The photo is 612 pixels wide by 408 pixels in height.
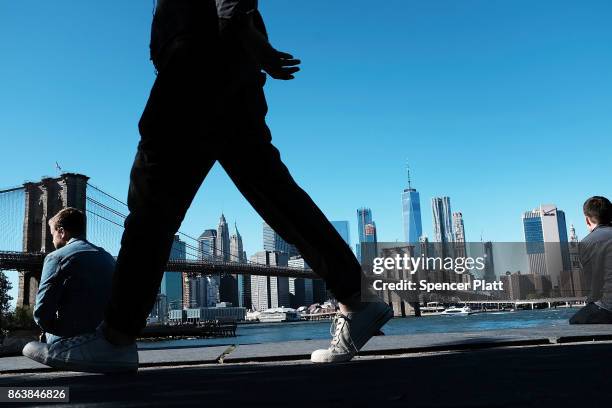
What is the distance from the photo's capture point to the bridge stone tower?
30.3 meters

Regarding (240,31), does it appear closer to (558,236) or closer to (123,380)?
(123,380)

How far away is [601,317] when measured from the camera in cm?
244

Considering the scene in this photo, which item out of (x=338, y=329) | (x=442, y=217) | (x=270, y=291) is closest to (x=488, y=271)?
(x=338, y=329)

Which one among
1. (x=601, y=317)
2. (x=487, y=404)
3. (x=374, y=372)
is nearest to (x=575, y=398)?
(x=487, y=404)

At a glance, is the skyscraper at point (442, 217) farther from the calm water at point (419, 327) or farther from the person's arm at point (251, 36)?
the person's arm at point (251, 36)

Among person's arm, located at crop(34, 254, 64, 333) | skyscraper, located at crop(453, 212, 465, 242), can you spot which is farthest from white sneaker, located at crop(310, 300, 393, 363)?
skyscraper, located at crop(453, 212, 465, 242)

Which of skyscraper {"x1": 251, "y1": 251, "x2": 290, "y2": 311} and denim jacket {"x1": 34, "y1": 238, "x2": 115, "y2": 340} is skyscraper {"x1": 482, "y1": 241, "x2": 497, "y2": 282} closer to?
denim jacket {"x1": 34, "y1": 238, "x2": 115, "y2": 340}

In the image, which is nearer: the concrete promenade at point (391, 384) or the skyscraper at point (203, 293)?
the concrete promenade at point (391, 384)

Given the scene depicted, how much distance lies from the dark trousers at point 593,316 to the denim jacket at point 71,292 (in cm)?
213

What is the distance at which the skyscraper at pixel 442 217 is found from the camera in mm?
169250

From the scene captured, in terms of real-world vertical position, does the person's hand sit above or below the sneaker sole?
above

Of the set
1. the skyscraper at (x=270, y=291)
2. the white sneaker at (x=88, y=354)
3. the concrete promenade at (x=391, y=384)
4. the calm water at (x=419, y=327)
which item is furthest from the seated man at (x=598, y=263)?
the skyscraper at (x=270, y=291)

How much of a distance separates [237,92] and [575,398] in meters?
1.01

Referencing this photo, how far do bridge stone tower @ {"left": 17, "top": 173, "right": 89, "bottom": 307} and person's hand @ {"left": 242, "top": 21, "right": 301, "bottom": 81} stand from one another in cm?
3166
